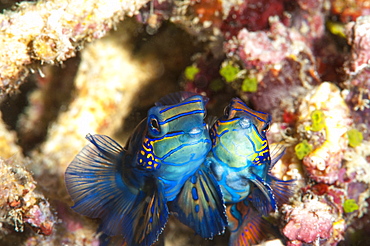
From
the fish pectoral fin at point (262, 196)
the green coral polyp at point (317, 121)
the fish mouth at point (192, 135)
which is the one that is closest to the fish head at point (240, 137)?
the fish pectoral fin at point (262, 196)

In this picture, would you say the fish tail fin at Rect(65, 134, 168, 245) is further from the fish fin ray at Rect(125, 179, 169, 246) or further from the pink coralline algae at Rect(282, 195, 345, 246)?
the pink coralline algae at Rect(282, 195, 345, 246)

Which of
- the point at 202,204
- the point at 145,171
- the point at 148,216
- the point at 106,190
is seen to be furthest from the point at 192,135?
the point at 106,190

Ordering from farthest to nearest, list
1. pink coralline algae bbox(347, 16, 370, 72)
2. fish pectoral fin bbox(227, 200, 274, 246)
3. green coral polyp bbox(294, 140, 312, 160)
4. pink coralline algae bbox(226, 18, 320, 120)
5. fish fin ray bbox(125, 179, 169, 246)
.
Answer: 1. pink coralline algae bbox(226, 18, 320, 120)
2. pink coralline algae bbox(347, 16, 370, 72)
3. green coral polyp bbox(294, 140, 312, 160)
4. fish pectoral fin bbox(227, 200, 274, 246)
5. fish fin ray bbox(125, 179, 169, 246)

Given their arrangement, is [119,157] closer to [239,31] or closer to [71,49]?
[71,49]

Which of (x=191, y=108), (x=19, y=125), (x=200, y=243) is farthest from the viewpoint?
(x=19, y=125)

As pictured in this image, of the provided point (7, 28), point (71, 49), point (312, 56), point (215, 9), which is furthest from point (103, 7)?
point (312, 56)

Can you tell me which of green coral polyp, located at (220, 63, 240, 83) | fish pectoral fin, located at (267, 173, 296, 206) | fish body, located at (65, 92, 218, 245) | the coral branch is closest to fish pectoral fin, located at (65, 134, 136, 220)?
fish body, located at (65, 92, 218, 245)

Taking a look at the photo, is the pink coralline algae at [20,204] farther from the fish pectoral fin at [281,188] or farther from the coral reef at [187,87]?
the fish pectoral fin at [281,188]
